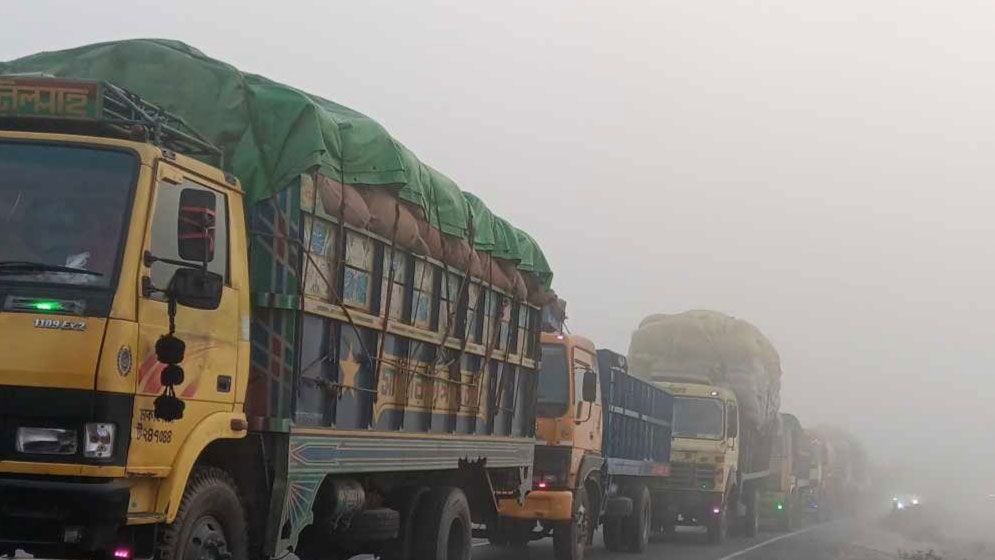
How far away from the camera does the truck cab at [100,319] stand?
226 inches

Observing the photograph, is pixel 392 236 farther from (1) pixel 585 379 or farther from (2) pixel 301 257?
(1) pixel 585 379

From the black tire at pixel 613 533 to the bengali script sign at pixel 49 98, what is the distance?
12892 millimetres

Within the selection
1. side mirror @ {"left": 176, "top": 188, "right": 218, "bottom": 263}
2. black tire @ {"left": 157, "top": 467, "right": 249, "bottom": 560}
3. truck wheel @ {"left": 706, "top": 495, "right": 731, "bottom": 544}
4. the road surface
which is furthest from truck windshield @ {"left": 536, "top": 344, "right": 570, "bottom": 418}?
side mirror @ {"left": 176, "top": 188, "right": 218, "bottom": 263}

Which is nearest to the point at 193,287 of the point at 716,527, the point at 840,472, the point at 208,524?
the point at 208,524

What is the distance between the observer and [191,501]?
21.1ft

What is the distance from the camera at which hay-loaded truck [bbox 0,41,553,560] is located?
578 centimetres

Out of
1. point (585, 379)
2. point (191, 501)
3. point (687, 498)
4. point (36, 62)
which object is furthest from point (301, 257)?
point (687, 498)

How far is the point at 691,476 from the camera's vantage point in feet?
75.6

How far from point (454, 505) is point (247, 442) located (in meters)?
3.56

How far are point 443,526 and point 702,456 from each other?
1367 centimetres

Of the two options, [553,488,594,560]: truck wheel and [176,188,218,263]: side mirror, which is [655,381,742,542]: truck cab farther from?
[176,188,218,263]: side mirror

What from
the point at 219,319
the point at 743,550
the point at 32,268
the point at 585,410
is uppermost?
the point at 32,268

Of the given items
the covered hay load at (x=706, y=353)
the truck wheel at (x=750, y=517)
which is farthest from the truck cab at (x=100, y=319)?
the truck wheel at (x=750, y=517)

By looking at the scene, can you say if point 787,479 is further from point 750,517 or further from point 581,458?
point 581,458
